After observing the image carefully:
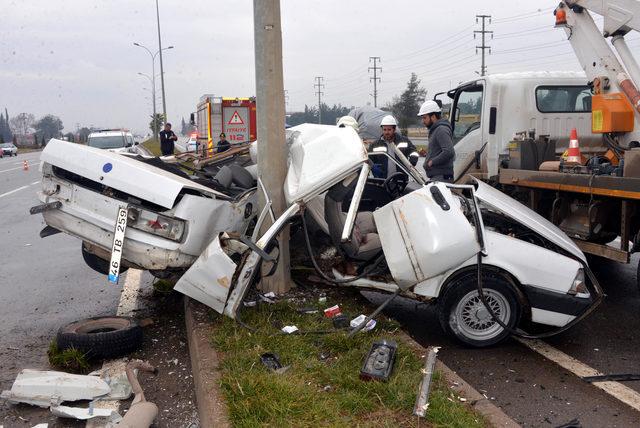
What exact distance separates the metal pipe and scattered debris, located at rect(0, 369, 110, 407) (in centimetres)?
625

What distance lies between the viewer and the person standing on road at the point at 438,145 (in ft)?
23.7

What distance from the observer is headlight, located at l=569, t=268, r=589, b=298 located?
4469 millimetres

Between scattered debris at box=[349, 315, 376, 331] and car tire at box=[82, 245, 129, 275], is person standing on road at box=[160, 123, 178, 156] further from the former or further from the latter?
scattered debris at box=[349, 315, 376, 331]

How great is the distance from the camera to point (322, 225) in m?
5.27

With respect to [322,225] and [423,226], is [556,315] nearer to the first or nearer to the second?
[423,226]

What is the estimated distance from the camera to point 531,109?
8.02 meters

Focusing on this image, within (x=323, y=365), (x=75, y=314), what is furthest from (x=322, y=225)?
(x=75, y=314)

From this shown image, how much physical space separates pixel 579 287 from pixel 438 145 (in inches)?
126

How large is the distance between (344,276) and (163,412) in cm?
188

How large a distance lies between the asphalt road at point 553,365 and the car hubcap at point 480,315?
5.9 inches

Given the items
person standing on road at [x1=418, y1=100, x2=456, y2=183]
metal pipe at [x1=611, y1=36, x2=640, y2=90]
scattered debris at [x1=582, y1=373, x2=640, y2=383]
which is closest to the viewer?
scattered debris at [x1=582, y1=373, x2=640, y2=383]

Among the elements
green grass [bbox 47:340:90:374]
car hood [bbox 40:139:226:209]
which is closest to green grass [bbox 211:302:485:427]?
green grass [bbox 47:340:90:374]

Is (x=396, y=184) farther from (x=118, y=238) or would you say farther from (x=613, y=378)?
(x=118, y=238)

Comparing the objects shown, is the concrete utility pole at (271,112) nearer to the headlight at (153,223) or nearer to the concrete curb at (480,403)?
the headlight at (153,223)
